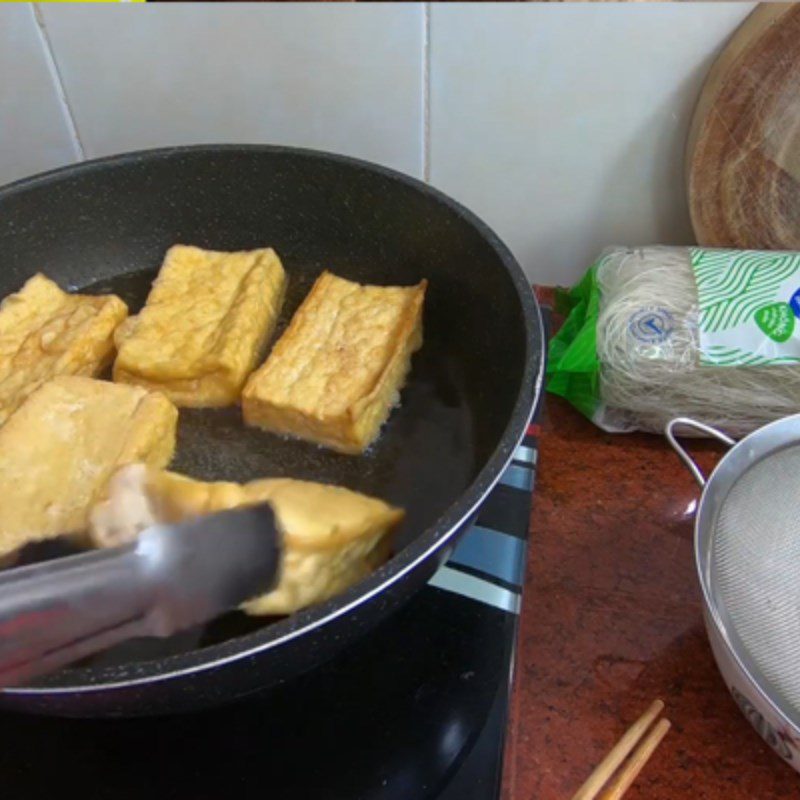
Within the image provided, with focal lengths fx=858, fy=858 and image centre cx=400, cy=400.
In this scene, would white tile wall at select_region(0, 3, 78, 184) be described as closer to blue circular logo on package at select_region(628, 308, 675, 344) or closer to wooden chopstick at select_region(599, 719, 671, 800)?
blue circular logo on package at select_region(628, 308, 675, 344)

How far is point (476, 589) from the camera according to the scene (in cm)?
81

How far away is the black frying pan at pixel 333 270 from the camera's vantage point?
745 millimetres

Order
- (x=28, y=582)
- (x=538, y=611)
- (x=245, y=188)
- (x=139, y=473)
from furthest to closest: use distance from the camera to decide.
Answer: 1. (x=245, y=188)
2. (x=538, y=611)
3. (x=139, y=473)
4. (x=28, y=582)

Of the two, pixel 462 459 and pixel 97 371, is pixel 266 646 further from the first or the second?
pixel 97 371

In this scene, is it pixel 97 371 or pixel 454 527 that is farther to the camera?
pixel 97 371

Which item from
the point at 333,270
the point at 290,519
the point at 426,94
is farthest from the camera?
the point at 333,270

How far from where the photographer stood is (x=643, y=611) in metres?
0.83

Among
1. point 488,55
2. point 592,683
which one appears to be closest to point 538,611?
point 592,683

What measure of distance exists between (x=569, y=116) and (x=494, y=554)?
0.52 metres

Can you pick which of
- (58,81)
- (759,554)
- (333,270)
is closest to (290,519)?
(759,554)

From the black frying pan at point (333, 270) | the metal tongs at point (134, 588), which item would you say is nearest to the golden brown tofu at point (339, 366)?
the black frying pan at point (333, 270)

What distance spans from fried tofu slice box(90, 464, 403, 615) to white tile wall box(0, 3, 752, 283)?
51 cm

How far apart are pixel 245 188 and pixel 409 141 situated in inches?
8.5

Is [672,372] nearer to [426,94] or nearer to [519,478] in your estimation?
[519,478]
